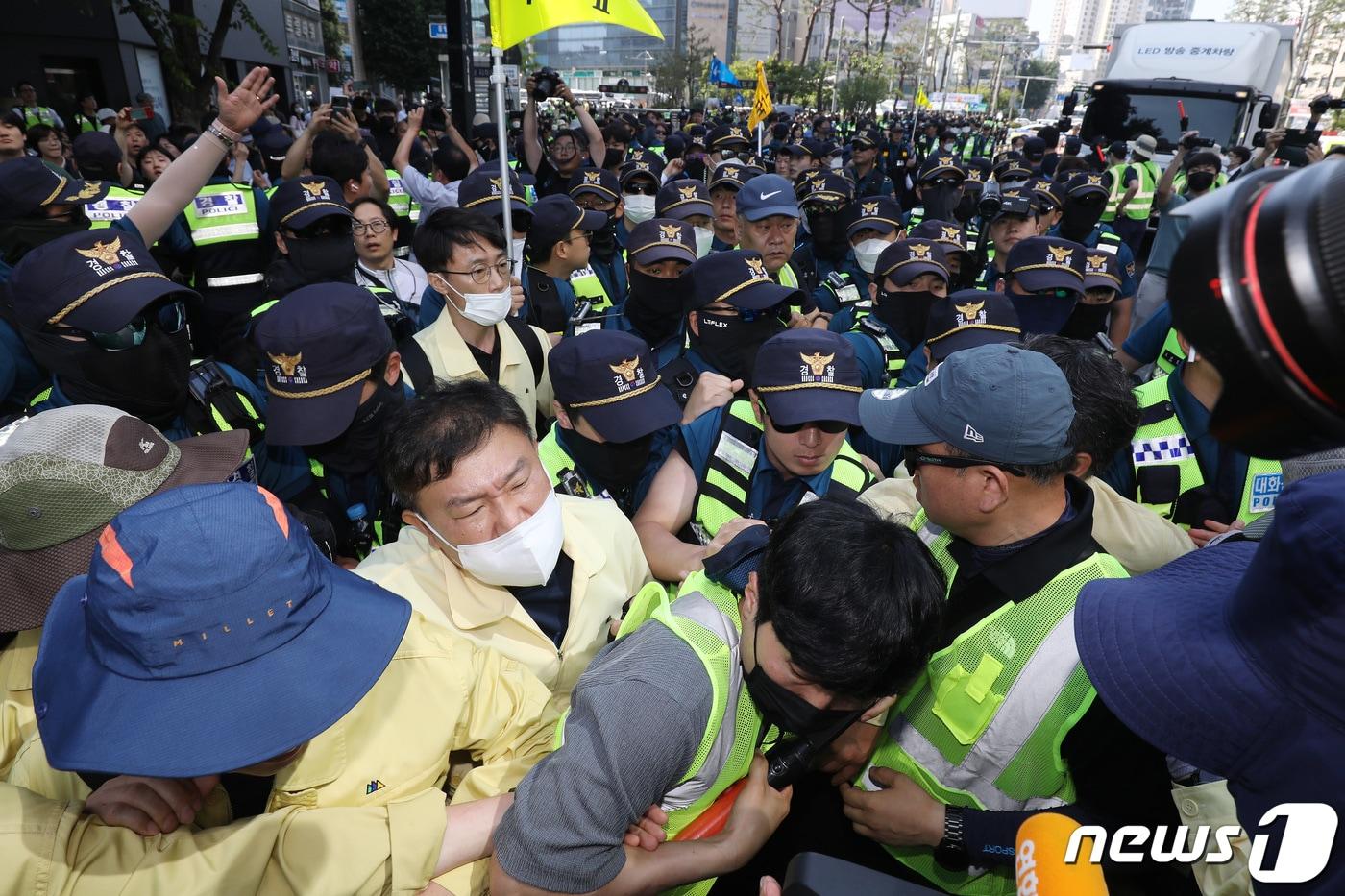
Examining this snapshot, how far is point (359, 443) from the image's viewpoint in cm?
288

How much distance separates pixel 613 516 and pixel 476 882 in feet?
3.84

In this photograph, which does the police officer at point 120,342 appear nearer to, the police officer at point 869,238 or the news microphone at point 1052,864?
the news microphone at point 1052,864

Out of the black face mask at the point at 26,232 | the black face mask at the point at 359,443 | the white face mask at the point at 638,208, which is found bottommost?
the black face mask at the point at 359,443

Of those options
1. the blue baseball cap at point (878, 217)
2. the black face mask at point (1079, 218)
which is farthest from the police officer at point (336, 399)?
the black face mask at point (1079, 218)

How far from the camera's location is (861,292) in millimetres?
5832

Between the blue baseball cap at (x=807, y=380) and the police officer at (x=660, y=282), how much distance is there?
1712 mm

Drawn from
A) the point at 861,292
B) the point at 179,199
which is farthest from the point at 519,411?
the point at 861,292

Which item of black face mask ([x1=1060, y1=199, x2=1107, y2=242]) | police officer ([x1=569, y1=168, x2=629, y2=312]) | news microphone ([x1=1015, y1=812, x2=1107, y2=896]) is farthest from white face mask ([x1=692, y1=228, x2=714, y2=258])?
news microphone ([x1=1015, y1=812, x2=1107, y2=896])

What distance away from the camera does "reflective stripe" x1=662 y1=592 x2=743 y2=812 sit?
61.7 inches

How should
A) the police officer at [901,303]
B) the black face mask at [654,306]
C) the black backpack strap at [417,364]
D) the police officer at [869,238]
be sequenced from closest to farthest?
the black backpack strap at [417,364]
the police officer at [901,303]
the black face mask at [654,306]
the police officer at [869,238]

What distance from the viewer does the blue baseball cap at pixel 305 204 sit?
4176mm

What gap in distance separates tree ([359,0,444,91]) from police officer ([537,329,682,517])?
4790 cm

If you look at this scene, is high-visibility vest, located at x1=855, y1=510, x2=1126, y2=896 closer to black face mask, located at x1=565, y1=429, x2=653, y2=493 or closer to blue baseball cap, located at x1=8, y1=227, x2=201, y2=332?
black face mask, located at x1=565, y1=429, x2=653, y2=493

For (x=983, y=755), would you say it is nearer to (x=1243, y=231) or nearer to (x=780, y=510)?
(x=780, y=510)
